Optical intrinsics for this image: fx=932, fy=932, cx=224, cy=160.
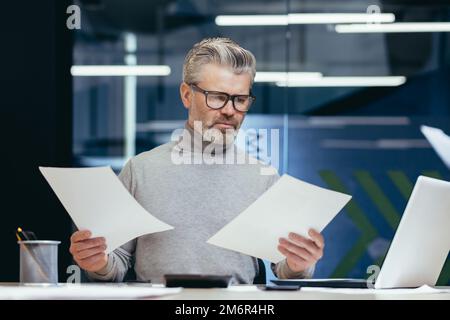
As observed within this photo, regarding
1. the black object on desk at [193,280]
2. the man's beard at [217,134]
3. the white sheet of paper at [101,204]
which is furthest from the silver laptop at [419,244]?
the man's beard at [217,134]

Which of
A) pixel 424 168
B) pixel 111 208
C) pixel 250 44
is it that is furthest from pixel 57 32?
pixel 111 208

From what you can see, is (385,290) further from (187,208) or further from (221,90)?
(221,90)

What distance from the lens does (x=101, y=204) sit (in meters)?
2.60

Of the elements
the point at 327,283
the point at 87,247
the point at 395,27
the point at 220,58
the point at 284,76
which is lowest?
the point at 327,283

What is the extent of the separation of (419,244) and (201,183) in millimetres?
940

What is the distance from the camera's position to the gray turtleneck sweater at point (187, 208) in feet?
10.3

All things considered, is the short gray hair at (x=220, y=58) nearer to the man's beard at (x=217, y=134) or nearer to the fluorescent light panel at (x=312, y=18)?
the man's beard at (x=217, y=134)

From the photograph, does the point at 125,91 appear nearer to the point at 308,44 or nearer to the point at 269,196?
the point at 308,44

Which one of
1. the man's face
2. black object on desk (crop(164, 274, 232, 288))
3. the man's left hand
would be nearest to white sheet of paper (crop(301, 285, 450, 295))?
the man's left hand

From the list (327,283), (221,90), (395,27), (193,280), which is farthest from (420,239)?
(395,27)

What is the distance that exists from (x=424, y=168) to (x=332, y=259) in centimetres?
70

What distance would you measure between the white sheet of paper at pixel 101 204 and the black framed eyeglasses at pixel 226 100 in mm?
755
